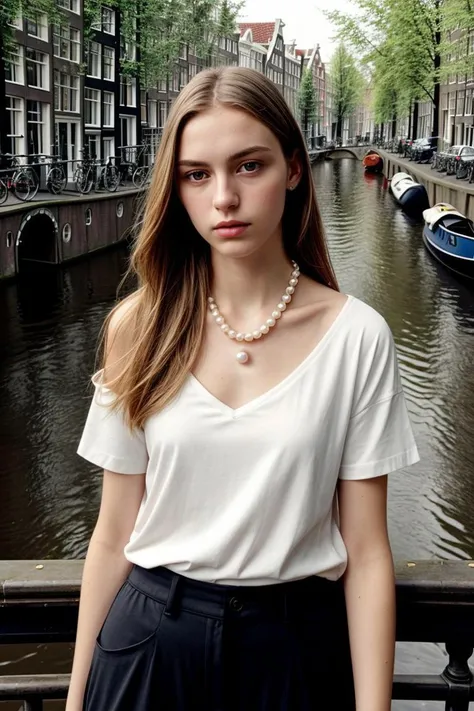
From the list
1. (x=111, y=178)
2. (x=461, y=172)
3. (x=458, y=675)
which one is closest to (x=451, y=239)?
(x=461, y=172)

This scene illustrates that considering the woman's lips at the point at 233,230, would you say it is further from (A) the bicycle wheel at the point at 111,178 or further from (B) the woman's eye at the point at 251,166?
(A) the bicycle wheel at the point at 111,178

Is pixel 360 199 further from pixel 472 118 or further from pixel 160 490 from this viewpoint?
pixel 160 490

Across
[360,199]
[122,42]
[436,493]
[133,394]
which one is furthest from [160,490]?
[360,199]

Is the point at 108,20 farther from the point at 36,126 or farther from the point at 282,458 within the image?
the point at 282,458

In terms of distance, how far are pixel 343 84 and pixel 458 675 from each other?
62382mm

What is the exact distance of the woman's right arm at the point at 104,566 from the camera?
113 cm

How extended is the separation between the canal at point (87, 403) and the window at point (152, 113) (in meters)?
14.8

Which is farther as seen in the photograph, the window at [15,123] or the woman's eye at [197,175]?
the window at [15,123]

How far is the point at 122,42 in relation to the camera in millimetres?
24250

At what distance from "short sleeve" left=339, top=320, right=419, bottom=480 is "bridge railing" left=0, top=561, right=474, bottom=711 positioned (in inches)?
9.2

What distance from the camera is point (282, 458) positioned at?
1.05m

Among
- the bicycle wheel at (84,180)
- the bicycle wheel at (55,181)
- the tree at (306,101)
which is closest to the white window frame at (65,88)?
the bicycle wheel at (84,180)

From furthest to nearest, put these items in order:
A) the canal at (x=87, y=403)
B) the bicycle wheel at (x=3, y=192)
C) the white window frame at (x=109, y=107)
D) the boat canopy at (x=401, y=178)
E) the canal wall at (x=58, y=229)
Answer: the boat canopy at (x=401, y=178)
the white window frame at (x=109, y=107)
the bicycle wheel at (x=3, y=192)
the canal wall at (x=58, y=229)
the canal at (x=87, y=403)

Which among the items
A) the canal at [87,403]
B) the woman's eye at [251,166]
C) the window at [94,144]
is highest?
the window at [94,144]
